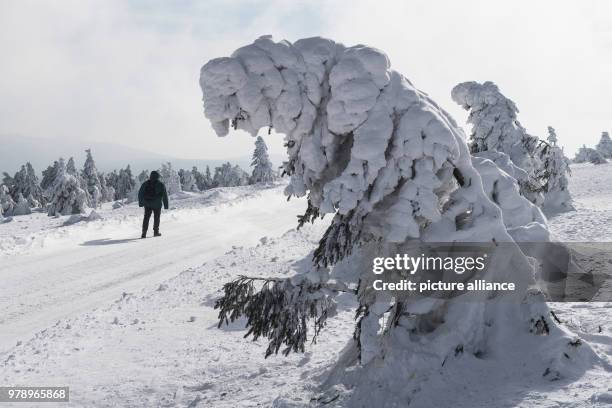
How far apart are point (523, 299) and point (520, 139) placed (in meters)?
16.5

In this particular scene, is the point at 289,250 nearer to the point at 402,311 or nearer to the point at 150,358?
the point at 150,358

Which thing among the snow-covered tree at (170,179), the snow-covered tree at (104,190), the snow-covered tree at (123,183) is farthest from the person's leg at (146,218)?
the snow-covered tree at (123,183)

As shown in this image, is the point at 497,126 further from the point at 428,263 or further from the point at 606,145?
the point at 606,145

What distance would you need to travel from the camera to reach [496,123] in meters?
19.0

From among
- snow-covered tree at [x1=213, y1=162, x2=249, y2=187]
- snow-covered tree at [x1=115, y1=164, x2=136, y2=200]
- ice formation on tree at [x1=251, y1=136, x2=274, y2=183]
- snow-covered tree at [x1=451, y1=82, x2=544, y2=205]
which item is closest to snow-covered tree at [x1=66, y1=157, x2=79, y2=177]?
ice formation on tree at [x1=251, y1=136, x2=274, y2=183]

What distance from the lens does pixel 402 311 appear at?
14.6 ft

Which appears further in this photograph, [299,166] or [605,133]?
[605,133]

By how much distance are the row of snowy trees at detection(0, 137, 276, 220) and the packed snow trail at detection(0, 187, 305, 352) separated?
3411 cm

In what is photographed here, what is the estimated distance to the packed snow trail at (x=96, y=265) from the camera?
7504 mm

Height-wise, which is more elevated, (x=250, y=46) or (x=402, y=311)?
(x=250, y=46)

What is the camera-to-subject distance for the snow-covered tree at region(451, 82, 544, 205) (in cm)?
1873

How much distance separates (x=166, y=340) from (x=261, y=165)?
57.1m

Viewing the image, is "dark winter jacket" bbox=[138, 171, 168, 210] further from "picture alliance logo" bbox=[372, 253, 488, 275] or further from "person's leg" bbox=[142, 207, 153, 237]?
"picture alliance logo" bbox=[372, 253, 488, 275]

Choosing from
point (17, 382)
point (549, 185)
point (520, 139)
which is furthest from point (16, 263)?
point (549, 185)
